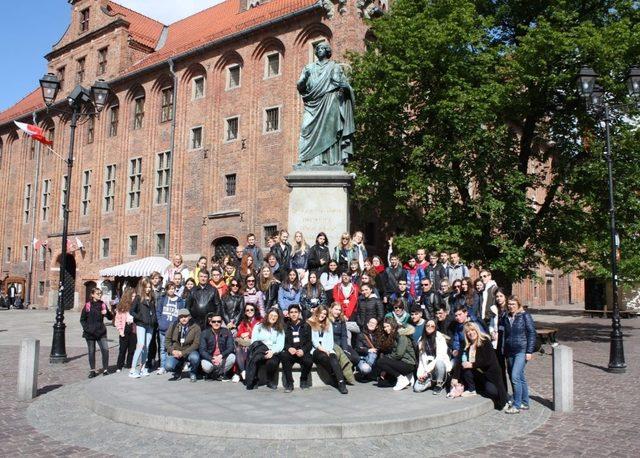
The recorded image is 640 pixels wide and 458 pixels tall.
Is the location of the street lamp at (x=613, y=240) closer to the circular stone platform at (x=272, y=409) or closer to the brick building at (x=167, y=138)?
the circular stone platform at (x=272, y=409)

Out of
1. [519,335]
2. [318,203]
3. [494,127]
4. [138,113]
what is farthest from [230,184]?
[519,335]

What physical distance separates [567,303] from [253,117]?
39585mm

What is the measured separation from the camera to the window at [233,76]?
2897cm

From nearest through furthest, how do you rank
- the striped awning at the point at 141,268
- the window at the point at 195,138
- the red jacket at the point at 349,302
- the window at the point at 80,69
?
the red jacket at the point at 349,302
the striped awning at the point at 141,268
the window at the point at 195,138
the window at the point at 80,69

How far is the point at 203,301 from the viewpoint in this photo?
9312mm

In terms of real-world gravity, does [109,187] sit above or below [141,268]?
above

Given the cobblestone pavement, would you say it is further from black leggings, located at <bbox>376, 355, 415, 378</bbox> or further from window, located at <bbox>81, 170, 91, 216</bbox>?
window, located at <bbox>81, 170, 91, 216</bbox>

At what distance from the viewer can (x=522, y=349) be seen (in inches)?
309

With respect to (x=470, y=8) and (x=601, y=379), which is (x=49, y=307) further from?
(x=601, y=379)

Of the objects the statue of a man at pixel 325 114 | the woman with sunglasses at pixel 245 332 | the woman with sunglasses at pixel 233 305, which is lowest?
the woman with sunglasses at pixel 245 332

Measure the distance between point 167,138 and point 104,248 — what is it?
8.11m

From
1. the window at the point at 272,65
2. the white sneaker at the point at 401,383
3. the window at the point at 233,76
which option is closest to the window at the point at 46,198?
the window at the point at 233,76

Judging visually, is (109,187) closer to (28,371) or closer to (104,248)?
(104,248)

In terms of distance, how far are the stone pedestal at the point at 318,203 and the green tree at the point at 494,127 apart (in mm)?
7172
